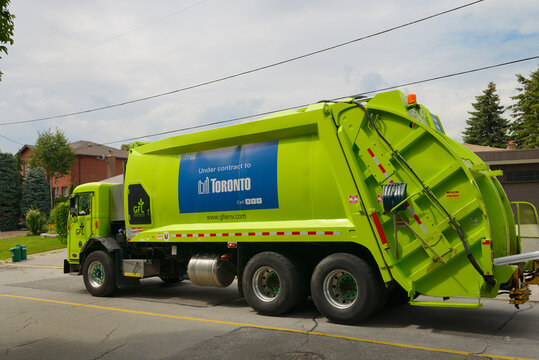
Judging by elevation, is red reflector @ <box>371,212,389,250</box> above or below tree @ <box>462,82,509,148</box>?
below

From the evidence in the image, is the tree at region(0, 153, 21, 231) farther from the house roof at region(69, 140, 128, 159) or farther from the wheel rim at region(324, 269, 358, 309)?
the wheel rim at region(324, 269, 358, 309)

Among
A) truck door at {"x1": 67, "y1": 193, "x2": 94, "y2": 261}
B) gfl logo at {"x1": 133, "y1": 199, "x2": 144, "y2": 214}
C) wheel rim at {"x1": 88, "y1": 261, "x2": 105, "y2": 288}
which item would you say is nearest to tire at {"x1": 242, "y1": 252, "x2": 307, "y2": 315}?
gfl logo at {"x1": 133, "y1": 199, "x2": 144, "y2": 214}

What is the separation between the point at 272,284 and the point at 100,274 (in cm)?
470

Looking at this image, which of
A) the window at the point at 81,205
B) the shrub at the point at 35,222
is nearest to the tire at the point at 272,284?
the window at the point at 81,205

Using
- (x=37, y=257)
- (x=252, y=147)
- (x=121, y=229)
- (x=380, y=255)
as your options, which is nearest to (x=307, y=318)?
(x=380, y=255)

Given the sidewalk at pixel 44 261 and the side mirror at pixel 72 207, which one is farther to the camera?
the sidewalk at pixel 44 261

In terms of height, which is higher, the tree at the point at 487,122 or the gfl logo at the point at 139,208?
the tree at the point at 487,122

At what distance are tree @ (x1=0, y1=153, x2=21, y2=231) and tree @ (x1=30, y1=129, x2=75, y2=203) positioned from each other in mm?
3404

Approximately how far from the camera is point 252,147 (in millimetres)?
8391

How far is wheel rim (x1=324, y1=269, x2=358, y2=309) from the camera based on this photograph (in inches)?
278

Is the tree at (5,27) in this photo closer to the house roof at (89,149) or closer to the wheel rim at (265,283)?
the wheel rim at (265,283)

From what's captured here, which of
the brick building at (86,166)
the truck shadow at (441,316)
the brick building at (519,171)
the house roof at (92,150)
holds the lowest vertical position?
the truck shadow at (441,316)

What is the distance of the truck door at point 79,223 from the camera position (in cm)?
1108

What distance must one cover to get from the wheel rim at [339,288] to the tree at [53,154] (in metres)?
42.1
